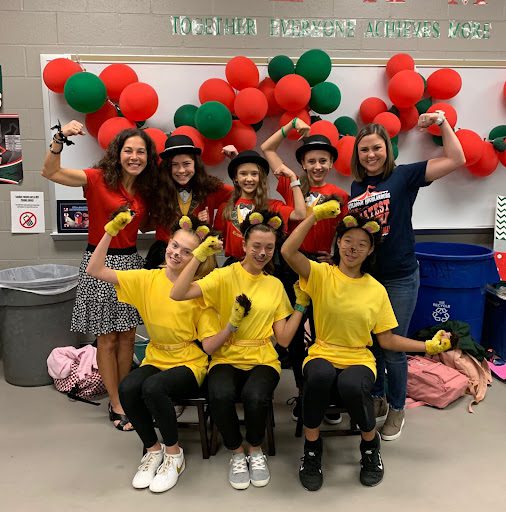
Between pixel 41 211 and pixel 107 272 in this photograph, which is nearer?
pixel 107 272

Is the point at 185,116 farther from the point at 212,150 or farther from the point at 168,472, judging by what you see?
the point at 168,472

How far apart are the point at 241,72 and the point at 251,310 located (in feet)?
4.79

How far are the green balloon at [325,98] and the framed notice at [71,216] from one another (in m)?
1.54

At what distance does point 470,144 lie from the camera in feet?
9.75

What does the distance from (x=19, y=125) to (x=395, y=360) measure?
256cm

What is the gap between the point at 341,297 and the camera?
6.63 feet

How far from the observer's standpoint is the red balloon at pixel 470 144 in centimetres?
297

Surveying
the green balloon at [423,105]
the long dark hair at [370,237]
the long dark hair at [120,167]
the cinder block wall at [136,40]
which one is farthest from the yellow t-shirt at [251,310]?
the green balloon at [423,105]

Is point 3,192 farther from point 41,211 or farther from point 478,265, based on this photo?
point 478,265

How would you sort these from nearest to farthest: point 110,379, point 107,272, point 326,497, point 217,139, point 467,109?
point 326,497 → point 107,272 → point 110,379 → point 217,139 → point 467,109

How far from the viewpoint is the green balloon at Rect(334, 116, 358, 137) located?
299 cm

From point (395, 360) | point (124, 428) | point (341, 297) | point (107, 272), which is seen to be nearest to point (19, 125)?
point (107, 272)

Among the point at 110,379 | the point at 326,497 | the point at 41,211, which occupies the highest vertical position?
the point at 41,211

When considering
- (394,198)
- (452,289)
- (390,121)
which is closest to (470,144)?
(390,121)
